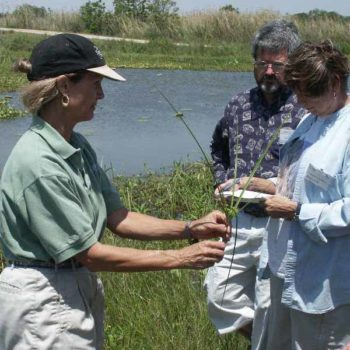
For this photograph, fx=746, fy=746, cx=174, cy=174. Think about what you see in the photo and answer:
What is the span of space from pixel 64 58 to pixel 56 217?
54cm

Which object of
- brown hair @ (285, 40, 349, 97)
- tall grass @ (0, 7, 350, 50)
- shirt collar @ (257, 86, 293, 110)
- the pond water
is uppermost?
brown hair @ (285, 40, 349, 97)

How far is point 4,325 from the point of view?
8.36 feet

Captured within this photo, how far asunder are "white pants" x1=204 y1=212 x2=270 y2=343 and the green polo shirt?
131 centimetres

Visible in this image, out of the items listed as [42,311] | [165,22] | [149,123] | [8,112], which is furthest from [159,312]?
[165,22]

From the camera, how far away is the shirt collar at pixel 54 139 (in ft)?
8.15

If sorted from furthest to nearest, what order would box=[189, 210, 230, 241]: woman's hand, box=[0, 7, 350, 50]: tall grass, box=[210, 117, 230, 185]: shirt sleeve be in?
box=[0, 7, 350, 50]: tall grass < box=[210, 117, 230, 185]: shirt sleeve < box=[189, 210, 230, 241]: woman's hand

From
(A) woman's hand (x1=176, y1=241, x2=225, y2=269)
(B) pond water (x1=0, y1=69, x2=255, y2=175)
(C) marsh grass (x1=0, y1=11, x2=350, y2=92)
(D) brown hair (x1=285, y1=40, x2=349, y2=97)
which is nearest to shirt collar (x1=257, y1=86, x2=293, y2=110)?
(D) brown hair (x1=285, y1=40, x2=349, y2=97)

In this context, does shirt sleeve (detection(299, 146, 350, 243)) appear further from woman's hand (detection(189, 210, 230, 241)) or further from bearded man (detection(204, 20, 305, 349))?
bearded man (detection(204, 20, 305, 349))

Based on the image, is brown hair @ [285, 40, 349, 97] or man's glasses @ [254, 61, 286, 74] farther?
man's glasses @ [254, 61, 286, 74]

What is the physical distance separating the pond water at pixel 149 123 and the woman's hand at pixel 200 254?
3.88 m

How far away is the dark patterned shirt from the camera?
367cm

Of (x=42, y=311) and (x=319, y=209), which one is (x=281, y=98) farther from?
(x=42, y=311)

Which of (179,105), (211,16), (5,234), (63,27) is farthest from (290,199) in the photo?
(63,27)

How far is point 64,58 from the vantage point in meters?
2.51
